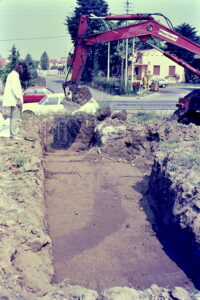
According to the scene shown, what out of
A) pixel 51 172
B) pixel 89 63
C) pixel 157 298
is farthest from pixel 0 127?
pixel 89 63

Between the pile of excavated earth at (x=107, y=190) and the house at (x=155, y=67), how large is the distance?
32245 mm

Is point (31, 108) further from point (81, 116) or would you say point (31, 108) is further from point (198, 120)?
point (198, 120)

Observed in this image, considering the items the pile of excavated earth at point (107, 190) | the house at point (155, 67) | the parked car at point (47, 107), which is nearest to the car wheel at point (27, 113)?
the parked car at point (47, 107)

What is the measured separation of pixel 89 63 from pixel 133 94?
12.1m

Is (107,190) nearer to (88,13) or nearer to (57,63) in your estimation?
(88,13)

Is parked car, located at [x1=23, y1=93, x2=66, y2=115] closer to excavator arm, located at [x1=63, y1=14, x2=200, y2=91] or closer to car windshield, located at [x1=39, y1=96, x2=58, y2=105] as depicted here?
car windshield, located at [x1=39, y1=96, x2=58, y2=105]

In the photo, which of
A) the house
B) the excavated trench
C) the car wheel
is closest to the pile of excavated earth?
the excavated trench

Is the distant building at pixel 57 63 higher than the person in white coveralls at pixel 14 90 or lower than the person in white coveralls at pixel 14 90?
higher

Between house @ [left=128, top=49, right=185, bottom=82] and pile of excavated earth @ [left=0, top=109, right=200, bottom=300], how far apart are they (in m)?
32.2

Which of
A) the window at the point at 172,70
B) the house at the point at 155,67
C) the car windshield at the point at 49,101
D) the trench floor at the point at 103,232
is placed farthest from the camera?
the window at the point at 172,70

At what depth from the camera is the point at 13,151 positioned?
26.3 ft

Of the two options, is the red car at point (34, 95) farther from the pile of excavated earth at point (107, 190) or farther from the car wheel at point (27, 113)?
the pile of excavated earth at point (107, 190)

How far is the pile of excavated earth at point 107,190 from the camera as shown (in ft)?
13.8

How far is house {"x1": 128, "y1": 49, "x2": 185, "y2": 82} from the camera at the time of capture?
4231 centimetres
